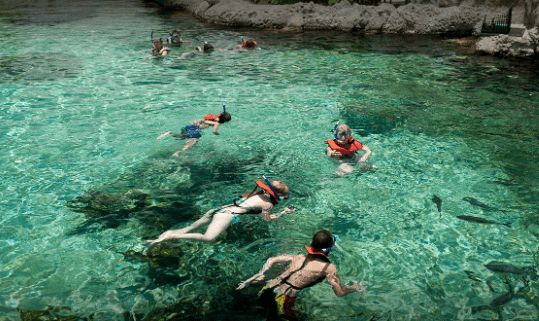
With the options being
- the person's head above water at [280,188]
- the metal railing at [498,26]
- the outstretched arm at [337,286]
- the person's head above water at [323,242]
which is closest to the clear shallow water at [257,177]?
the outstretched arm at [337,286]

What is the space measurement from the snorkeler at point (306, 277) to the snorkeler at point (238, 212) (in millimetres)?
1228

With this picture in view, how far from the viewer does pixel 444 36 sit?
1864cm

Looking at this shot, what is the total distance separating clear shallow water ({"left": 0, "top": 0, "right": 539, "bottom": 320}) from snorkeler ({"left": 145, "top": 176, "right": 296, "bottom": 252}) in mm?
232

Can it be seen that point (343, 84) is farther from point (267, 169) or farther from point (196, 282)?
point (196, 282)

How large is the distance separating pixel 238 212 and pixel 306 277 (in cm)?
164

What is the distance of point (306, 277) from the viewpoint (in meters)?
4.31

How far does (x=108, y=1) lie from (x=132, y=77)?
2530 cm

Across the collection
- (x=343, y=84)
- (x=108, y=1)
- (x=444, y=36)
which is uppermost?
(x=108, y=1)

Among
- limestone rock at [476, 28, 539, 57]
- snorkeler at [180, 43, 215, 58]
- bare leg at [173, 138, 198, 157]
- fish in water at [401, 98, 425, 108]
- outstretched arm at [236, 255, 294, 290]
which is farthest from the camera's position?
snorkeler at [180, 43, 215, 58]

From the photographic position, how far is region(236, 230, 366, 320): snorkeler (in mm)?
4293

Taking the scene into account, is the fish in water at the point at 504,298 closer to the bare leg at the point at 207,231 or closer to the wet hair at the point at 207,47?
the bare leg at the point at 207,231

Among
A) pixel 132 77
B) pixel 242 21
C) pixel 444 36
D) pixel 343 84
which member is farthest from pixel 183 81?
pixel 444 36

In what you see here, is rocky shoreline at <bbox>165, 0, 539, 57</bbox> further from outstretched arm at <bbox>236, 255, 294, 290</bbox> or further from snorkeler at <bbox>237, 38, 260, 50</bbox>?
outstretched arm at <bbox>236, 255, 294, 290</bbox>

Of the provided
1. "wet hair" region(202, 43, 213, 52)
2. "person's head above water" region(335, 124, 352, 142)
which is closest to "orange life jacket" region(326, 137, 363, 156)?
"person's head above water" region(335, 124, 352, 142)
